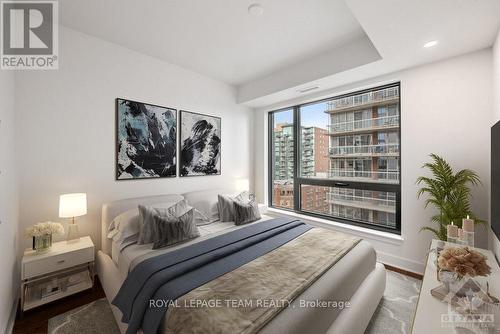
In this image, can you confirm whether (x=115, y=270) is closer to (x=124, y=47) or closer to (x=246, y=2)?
(x=124, y=47)

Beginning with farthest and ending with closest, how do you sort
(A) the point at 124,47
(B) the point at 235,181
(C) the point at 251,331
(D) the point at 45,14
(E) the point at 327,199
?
(B) the point at 235,181
(E) the point at 327,199
(A) the point at 124,47
(D) the point at 45,14
(C) the point at 251,331

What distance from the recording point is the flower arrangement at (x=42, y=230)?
6.31 ft

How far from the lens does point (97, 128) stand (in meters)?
2.49

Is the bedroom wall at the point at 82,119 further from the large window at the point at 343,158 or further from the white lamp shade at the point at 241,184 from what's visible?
the large window at the point at 343,158

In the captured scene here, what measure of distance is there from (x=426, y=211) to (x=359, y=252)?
1.29 meters

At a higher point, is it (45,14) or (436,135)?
(45,14)

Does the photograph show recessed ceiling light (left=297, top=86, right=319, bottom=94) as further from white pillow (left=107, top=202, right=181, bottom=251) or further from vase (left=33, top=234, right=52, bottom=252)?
vase (left=33, top=234, right=52, bottom=252)

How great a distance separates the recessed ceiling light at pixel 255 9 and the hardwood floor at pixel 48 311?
3.26 m

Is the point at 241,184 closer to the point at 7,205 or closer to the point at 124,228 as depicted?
the point at 124,228

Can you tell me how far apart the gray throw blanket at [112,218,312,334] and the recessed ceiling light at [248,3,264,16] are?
2.22 meters

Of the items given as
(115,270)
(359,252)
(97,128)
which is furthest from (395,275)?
(97,128)

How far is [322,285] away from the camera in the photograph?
4.73ft

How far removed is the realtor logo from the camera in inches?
73.8

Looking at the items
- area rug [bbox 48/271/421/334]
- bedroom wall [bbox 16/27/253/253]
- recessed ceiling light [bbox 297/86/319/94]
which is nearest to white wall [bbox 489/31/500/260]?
area rug [bbox 48/271/421/334]
